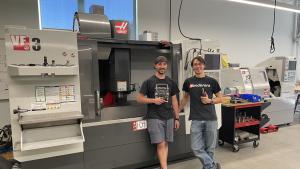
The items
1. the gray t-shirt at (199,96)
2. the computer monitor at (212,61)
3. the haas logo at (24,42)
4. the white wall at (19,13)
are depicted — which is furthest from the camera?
the computer monitor at (212,61)

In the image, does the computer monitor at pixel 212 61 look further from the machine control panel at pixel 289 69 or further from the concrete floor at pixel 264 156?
the machine control panel at pixel 289 69

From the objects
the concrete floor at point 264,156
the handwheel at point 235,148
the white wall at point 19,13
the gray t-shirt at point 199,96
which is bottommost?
the concrete floor at point 264,156

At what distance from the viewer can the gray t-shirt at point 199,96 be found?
261 centimetres

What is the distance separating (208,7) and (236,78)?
5.56ft

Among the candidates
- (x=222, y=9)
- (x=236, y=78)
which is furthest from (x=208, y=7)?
(x=236, y=78)

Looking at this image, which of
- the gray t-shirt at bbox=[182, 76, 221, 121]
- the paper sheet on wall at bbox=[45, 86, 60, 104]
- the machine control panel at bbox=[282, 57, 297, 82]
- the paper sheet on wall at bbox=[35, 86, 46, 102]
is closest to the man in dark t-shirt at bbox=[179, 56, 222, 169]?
the gray t-shirt at bbox=[182, 76, 221, 121]

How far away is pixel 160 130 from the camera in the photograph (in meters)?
2.68

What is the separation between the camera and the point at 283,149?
3.67m

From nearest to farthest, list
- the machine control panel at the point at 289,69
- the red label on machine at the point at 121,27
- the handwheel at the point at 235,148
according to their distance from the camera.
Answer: the red label on machine at the point at 121,27, the handwheel at the point at 235,148, the machine control panel at the point at 289,69

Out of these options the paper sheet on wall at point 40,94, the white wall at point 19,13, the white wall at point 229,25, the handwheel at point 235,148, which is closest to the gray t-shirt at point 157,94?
the paper sheet on wall at point 40,94

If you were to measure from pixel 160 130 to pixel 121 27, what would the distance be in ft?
4.39

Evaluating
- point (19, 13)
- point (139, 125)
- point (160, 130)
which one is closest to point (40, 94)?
point (139, 125)

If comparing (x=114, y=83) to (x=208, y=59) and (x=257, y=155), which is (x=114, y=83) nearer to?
(x=208, y=59)

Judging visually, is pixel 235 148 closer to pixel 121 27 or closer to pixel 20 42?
pixel 121 27
